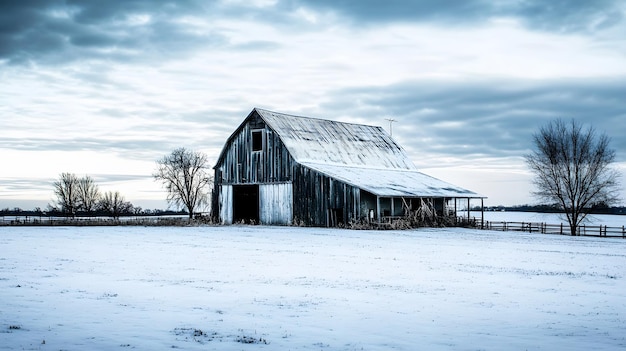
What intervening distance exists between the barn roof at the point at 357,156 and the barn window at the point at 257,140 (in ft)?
3.89

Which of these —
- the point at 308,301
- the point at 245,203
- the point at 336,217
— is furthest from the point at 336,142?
the point at 308,301

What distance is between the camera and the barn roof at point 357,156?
140 ft

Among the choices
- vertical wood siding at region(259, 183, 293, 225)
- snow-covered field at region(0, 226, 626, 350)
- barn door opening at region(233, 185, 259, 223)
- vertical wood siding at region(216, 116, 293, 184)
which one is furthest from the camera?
barn door opening at region(233, 185, 259, 223)

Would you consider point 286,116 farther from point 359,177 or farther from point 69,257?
point 69,257

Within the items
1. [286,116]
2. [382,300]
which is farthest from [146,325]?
[286,116]

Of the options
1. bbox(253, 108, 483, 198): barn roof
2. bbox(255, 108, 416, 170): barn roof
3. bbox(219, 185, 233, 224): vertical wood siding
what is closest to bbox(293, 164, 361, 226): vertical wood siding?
bbox(253, 108, 483, 198): barn roof

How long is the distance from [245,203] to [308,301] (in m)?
35.6

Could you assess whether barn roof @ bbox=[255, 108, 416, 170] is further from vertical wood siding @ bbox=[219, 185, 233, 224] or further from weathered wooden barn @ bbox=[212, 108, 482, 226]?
vertical wood siding @ bbox=[219, 185, 233, 224]

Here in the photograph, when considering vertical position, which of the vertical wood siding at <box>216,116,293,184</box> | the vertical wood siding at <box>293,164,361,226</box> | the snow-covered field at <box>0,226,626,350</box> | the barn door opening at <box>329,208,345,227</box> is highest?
the vertical wood siding at <box>216,116,293,184</box>

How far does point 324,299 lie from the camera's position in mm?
12688

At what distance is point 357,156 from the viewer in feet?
162

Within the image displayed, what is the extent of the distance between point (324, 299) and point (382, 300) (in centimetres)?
115

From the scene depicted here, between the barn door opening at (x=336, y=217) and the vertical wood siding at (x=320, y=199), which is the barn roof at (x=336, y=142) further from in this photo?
the barn door opening at (x=336, y=217)

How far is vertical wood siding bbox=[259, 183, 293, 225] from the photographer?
4247 centimetres
